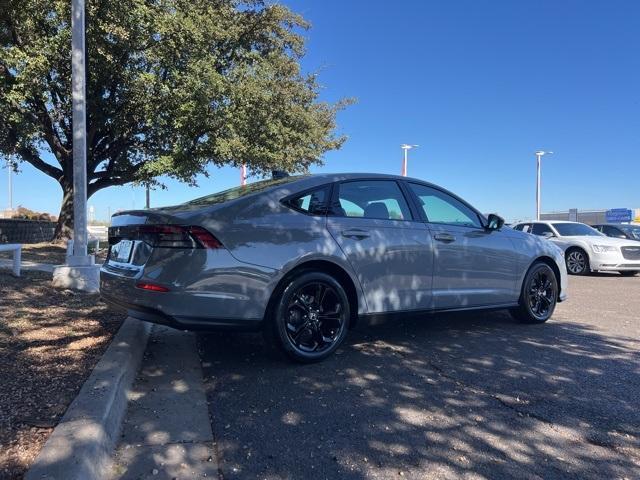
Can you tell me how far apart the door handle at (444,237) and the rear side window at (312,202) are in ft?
4.11

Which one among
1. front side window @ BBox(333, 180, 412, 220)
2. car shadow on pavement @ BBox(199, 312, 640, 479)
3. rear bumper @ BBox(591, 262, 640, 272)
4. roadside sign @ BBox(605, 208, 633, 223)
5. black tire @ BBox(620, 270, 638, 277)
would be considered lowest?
car shadow on pavement @ BBox(199, 312, 640, 479)

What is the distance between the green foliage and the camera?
12766mm

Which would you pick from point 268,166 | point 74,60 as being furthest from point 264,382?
point 268,166

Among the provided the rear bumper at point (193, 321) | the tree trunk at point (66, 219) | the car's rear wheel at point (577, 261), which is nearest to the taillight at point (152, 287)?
the rear bumper at point (193, 321)

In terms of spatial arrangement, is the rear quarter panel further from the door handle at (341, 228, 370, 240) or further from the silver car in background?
the door handle at (341, 228, 370, 240)

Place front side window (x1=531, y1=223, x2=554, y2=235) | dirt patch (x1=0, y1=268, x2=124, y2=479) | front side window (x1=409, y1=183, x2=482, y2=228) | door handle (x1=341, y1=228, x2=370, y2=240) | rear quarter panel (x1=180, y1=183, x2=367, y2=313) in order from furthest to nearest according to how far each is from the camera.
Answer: front side window (x1=531, y1=223, x2=554, y2=235)
front side window (x1=409, y1=183, x2=482, y2=228)
door handle (x1=341, y1=228, x2=370, y2=240)
rear quarter panel (x1=180, y1=183, x2=367, y2=313)
dirt patch (x1=0, y1=268, x2=124, y2=479)

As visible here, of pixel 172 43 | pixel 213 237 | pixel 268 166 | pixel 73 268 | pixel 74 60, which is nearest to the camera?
pixel 213 237

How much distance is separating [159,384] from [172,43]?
1142 cm

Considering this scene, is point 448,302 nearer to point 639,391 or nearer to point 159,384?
Answer: point 639,391

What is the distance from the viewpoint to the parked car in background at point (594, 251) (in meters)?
13.1

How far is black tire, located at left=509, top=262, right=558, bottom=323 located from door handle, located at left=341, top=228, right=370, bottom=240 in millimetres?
2485

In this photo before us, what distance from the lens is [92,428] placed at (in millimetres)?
2713

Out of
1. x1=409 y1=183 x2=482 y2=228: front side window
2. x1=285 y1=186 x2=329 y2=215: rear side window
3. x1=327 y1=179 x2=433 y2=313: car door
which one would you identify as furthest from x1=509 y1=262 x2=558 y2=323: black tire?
x1=285 y1=186 x2=329 y2=215: rear side window

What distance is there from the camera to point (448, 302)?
5250mm
